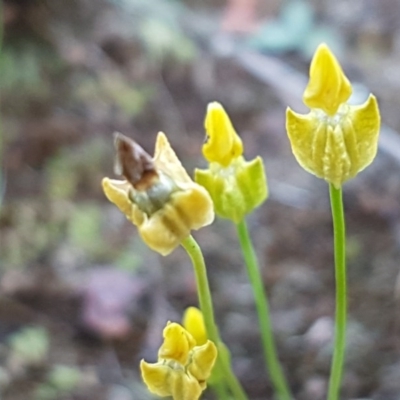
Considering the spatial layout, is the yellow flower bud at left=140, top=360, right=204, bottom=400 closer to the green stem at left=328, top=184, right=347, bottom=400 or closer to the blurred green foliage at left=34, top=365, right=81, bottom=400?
the green stem at left=328, top=184, right=347, bottom=400

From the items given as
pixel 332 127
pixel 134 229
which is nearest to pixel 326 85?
pixel 332 127

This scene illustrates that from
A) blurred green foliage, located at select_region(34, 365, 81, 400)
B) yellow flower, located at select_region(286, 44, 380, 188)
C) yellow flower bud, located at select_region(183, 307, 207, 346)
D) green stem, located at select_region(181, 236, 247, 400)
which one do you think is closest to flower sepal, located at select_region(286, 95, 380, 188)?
yellow flower, located at select_region(286, 44, 380, 188)

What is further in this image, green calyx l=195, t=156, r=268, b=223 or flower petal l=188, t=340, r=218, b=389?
green calyx l=195, t=156, r=268, b=223

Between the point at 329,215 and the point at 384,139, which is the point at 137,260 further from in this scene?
the point at 384,139

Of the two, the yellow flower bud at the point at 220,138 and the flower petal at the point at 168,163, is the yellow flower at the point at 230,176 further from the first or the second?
the flower petal at the point at 168,163

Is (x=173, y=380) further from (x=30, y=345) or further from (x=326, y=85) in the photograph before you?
(x=30, y=345)

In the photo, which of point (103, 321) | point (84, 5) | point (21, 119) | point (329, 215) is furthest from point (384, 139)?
point (84, 5)
